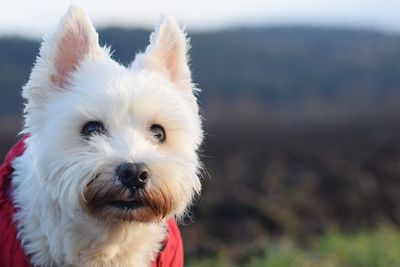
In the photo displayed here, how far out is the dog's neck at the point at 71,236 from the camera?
4309 mm

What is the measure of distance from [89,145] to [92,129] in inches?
4.9

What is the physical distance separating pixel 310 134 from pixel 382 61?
2455 centimetres

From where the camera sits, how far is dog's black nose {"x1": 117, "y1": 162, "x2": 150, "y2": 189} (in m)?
3.89

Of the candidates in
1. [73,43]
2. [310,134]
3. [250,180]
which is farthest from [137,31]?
[73,43]

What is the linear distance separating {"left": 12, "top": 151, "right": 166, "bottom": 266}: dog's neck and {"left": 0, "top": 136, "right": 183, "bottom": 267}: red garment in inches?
1.7

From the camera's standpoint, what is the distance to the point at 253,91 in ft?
144

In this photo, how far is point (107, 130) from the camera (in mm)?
4195

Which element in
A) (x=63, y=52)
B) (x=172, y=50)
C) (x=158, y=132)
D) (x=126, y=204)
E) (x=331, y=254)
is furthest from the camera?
(x=331, y=254)

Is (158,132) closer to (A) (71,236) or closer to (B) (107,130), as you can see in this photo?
(B) (107,130)

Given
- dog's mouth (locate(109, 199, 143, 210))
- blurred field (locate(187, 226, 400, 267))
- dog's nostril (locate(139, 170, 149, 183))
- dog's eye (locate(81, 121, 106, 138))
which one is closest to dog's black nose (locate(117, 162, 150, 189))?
dog's nostril (locate(139, 170, 149, 183))

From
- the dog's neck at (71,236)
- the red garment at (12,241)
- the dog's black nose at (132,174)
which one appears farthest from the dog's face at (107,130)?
the red garment at (12,241)

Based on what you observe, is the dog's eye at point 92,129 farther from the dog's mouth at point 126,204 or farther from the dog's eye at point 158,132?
the dog's mouth at point 126,204

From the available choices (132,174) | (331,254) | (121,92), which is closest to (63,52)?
(121,92)

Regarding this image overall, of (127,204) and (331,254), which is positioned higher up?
(127,204)
